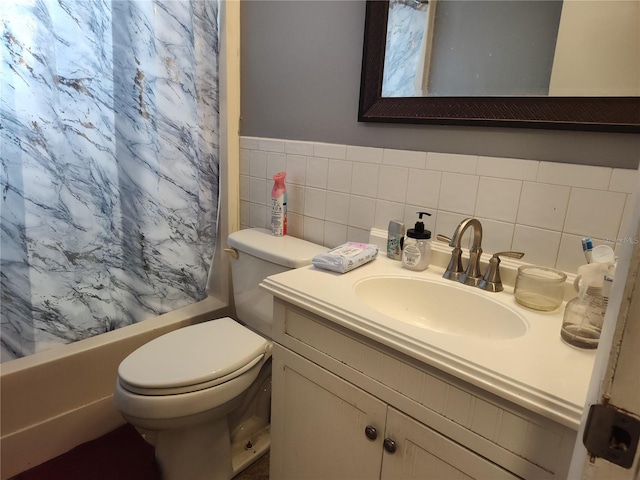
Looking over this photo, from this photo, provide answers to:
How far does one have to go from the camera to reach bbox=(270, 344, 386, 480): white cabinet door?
92 centimetres

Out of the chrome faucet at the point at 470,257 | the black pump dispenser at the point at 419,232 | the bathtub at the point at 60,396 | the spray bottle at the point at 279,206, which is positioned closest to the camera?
the chrome faucet at the point at 470,257

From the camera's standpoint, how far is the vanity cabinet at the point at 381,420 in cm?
69

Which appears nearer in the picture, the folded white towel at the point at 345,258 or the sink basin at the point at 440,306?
the sink basin at the point at 440,306

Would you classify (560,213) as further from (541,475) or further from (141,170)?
(141,170)

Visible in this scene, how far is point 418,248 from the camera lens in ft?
3.69

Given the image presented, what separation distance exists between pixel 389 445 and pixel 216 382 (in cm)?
51

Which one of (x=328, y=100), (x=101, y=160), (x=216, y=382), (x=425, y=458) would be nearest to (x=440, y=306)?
(x=425, y=458)

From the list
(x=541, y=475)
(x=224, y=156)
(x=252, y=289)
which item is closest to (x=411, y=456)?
(x=541, y=475)

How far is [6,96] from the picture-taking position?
3.70 ft

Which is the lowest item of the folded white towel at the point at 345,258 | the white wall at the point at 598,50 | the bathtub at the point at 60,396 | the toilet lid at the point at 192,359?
the bathtub at the point at 60,396

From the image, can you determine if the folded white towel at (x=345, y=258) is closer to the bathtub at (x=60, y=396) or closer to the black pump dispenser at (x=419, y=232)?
the black pump dispenser at (x=419, y=232)

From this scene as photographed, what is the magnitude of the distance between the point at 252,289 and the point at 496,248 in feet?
2.62

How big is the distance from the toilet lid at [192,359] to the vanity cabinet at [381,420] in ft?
0.49

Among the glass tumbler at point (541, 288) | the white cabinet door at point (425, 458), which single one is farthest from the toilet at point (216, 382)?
the glass tumbler at point (541, 288)
